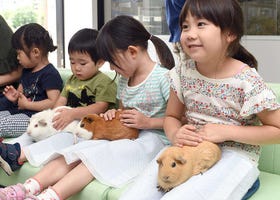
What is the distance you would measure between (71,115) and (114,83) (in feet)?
0.77

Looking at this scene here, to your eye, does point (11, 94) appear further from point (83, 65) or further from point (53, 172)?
point (53, 172)

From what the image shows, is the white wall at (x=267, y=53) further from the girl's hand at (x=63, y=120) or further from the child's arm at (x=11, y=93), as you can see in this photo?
the child's arm at (x=11, y=93)

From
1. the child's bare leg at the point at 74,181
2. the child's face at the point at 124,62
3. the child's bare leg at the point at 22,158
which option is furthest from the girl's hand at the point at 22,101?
the child's bare leg at the point at 74,181

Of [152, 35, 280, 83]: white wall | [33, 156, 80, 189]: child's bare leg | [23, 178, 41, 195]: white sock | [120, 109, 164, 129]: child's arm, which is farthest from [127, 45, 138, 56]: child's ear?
[152, 35, 280, 83]: white wall

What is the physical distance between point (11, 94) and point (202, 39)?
1.24 meters

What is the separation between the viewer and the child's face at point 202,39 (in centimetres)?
111

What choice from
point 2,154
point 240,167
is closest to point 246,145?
point 240,167

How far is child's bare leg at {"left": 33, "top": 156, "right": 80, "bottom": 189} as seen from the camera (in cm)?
130

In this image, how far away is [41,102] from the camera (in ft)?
6.28

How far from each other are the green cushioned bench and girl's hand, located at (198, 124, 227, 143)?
191 mm

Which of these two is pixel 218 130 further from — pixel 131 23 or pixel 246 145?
pixel 131 23

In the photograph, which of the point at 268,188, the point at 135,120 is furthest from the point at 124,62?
the point at 268,188

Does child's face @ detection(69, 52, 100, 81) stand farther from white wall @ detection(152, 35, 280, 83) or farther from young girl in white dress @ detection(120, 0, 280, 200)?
white wall @ detection(152, 35, 280, 83)

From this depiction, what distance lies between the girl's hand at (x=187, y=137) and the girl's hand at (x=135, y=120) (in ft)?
0.87
